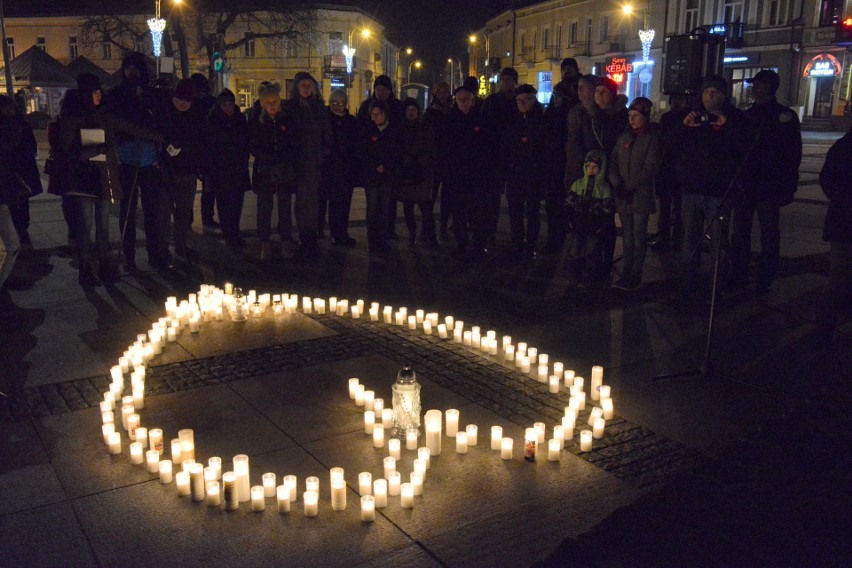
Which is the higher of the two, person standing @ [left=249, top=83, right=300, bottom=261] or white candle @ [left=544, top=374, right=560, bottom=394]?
person standing @ [left=249, top=83, right=300, bottom=261]

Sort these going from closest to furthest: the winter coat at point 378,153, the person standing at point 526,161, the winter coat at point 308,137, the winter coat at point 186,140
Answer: the winter coat at point 186,140, the person standing at point 526,161, the winter coat at point 308,137, the winter coat at point 378,153

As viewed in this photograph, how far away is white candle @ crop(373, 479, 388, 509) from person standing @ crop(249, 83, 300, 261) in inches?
242

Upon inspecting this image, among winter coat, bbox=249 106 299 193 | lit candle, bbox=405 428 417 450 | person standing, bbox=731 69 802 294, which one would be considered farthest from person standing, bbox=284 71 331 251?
lit candle, bbox=405 428 417 450

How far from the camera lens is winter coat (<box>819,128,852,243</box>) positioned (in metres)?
5.38

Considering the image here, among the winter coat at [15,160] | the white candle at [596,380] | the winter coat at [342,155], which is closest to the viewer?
the white candle at [596,380]

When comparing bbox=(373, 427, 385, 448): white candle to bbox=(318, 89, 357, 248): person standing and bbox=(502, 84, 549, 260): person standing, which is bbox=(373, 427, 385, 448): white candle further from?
bbox=(318, 89, 357, 248): person standing

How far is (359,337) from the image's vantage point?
6.47 metres

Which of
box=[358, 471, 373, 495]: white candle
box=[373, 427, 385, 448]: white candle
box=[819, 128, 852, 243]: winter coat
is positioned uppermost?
box=[819, 128, 852, 243]: winter coat

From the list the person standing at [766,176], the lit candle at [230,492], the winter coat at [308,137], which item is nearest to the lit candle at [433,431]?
the lit candle at [230,492]

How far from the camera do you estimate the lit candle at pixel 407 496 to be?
12.2 ft

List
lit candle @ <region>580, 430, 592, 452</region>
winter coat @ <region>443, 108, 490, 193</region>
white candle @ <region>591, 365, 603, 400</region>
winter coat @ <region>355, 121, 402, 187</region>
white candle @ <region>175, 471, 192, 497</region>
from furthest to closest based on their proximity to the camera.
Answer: winter coat @ <region>355, 121, 402, 187</region>, winter coat @ <region>443, 108, 490, 193</region>, white candle @ <region>591, 365, 603, 400</region>, lit candle @ <region>580, 430, 592, 452</region>, white candle @ <region>175, 471, 192, 497</region>

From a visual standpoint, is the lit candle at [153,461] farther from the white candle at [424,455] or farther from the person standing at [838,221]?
the person standing at [838,221]

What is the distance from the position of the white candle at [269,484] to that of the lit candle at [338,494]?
0.30m

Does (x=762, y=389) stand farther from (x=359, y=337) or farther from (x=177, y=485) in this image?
(x=177, y=485)
